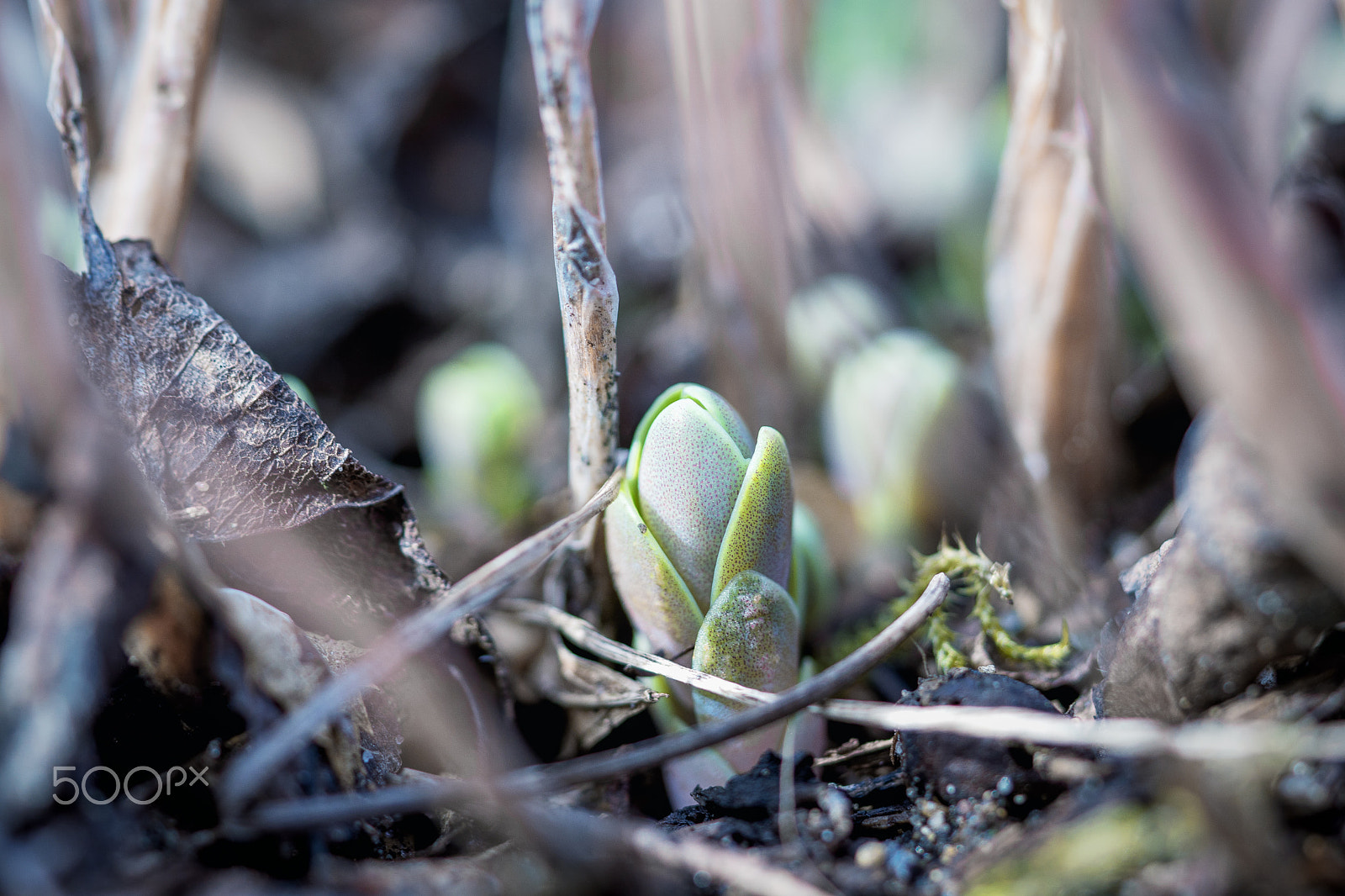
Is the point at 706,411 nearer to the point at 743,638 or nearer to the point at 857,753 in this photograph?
the point at 743,638

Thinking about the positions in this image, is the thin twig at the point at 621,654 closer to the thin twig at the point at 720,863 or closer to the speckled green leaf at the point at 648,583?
the speckled green leaf at the point at 648,583

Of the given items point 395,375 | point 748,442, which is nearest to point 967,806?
point 748,442

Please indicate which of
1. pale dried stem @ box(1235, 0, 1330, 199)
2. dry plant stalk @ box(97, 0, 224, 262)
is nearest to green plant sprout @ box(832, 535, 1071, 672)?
pale dried stem @ box(1235, 0, 1330, 199)

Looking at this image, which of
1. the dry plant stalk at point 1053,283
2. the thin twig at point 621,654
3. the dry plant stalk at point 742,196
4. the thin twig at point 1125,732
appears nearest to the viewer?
the thin twig at point 1125,732

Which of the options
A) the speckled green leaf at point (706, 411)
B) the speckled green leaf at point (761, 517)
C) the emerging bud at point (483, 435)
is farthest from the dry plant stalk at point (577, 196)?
the emerging bud at point (483, 435)

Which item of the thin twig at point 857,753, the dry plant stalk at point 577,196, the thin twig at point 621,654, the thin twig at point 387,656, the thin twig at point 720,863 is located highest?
the dry plant stalk at point 577,196

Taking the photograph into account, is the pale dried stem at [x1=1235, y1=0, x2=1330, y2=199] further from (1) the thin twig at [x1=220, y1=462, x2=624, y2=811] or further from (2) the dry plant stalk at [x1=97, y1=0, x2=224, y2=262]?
(2) the dry plant stalk at [x1=97, y1=0, x2=224, y2=262]

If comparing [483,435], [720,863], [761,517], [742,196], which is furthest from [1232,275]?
[483,435]
